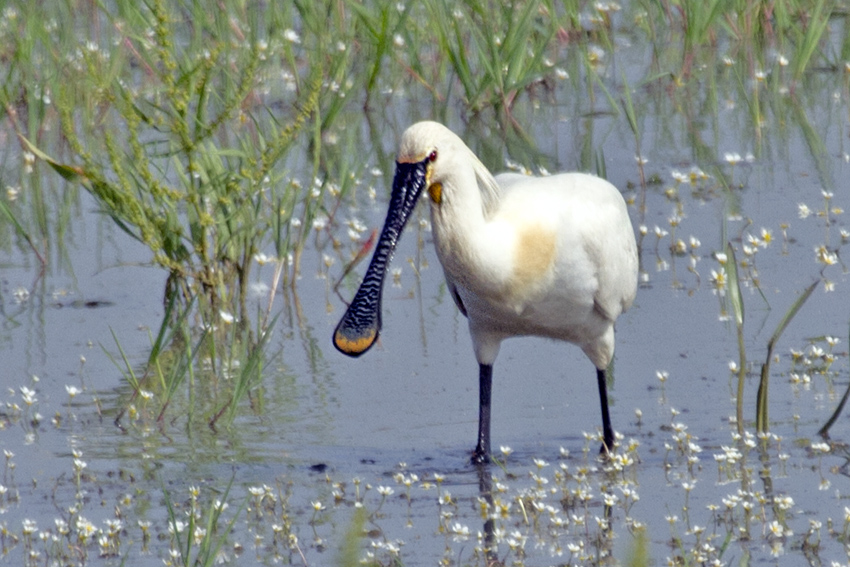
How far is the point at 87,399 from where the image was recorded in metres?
6.08

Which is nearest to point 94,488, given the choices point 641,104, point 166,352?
point 166,352

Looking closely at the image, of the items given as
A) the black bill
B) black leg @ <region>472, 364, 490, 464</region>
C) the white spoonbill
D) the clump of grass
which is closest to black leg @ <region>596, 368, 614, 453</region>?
the white spoonbill

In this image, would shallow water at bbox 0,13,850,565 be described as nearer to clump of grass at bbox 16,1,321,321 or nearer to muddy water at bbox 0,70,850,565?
muddy water at bbox 0,70,850,565

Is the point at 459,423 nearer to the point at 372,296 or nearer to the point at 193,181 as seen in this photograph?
the point at 372,296

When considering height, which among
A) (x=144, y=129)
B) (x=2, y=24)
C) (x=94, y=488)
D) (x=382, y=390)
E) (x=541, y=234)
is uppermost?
(x=2, y=24)

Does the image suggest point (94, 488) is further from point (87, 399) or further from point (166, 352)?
point (166, 352)

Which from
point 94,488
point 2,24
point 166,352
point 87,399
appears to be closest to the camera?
point 94,488

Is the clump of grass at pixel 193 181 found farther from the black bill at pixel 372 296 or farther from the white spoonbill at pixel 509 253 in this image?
the white spoonbill at pixel 509 253

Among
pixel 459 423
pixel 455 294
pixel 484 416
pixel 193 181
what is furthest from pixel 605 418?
pixel 193 181

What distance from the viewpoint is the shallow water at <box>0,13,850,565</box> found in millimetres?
4504

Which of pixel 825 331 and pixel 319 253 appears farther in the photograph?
pixel 319 253

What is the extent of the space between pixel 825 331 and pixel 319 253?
2.51 m

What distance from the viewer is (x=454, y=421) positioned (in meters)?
5.86

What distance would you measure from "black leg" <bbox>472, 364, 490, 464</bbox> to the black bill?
415mm
